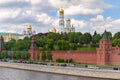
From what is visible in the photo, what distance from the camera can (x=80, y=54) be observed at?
58.1 meters

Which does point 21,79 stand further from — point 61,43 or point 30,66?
point 61,43

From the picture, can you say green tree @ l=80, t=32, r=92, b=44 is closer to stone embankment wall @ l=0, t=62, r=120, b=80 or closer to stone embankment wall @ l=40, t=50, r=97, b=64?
stone embankment wall @ l=40, t=50, r=97, b=64

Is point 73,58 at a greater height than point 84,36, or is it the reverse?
point 84,36

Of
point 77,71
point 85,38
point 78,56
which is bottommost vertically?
point 77,71

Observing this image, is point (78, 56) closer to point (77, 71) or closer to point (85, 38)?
point (77, 71)

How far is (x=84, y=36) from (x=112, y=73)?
55.1 meters

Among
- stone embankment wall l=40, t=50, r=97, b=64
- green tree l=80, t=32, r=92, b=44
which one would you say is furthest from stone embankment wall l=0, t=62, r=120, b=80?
green tree l=80, t=32, r=92, b=44

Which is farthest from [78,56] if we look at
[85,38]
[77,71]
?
[85,38]

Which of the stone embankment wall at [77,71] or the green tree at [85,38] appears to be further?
the green tree at [85,38]

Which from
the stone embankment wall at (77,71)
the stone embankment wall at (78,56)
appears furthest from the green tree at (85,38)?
the stone embankment wall at (77,71)

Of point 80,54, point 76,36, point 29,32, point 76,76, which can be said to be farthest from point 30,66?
point 29,32

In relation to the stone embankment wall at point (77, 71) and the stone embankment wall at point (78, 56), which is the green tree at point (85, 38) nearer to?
the stone embankment wall at point (78, 56)

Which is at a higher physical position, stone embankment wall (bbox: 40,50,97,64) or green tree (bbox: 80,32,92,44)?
green tree (bbox: 80,32,92,44)

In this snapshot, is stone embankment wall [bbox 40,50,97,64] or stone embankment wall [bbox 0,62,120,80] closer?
stone embankment wall [bbox 0,62,120,80]
